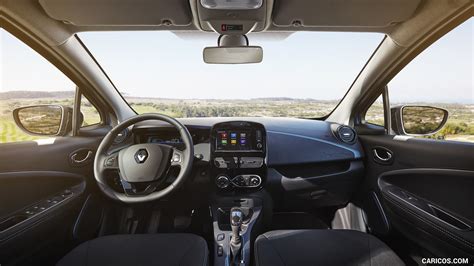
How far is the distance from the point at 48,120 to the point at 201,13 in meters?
1.49

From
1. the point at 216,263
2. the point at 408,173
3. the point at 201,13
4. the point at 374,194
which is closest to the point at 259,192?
the point at 216,263

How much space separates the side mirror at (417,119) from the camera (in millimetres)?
2381

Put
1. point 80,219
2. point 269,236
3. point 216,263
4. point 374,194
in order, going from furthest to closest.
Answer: point 374,194 → point 80,219 → point 216,263 → point 269,236

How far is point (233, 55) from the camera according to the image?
245 cm

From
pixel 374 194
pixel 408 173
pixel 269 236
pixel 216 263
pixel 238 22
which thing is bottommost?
pixel 216 263

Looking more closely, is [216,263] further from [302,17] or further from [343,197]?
[302,17]

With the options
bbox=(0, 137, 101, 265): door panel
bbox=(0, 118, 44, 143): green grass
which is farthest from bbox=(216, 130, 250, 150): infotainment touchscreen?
bbox=(0, 118, 44, 143): green grass

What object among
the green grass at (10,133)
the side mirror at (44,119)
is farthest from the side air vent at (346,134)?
the green grass at (10,133)

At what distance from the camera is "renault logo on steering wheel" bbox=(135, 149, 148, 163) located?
6.92 feet

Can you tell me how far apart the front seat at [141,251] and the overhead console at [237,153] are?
29.6 inches

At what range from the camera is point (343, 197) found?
113 inches

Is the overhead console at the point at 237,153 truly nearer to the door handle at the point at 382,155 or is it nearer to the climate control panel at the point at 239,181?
the climate control panel at the point at 239,181

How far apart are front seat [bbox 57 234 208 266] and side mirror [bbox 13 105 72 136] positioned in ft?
3.48

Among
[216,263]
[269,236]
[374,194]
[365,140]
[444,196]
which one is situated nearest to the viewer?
[269,236]
